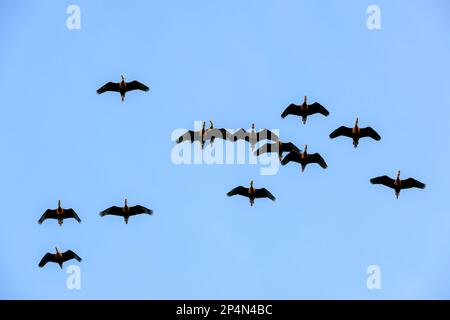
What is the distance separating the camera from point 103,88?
141 ft

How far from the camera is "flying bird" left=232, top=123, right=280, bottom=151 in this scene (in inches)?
1645

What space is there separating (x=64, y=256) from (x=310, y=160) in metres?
12.5

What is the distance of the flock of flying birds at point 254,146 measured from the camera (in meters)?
41.8

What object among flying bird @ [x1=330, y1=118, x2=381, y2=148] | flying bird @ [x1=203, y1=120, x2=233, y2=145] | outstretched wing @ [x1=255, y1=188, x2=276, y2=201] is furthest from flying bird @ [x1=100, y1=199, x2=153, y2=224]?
flying bird @ [x1=330, y1=118, x2=381, y2=148]

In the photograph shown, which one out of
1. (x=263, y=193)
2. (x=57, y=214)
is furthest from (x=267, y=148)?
(x=57, y=214)

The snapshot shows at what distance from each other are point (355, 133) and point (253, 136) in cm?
486

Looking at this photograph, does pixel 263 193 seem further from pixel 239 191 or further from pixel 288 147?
pixel 288 147

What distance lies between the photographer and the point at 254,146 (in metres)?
42.0

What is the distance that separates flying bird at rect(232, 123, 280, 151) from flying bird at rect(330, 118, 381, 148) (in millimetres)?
2936

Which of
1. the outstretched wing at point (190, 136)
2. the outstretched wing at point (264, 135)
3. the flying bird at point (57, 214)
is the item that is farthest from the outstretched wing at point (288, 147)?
the flying bird at point (57, 214)
